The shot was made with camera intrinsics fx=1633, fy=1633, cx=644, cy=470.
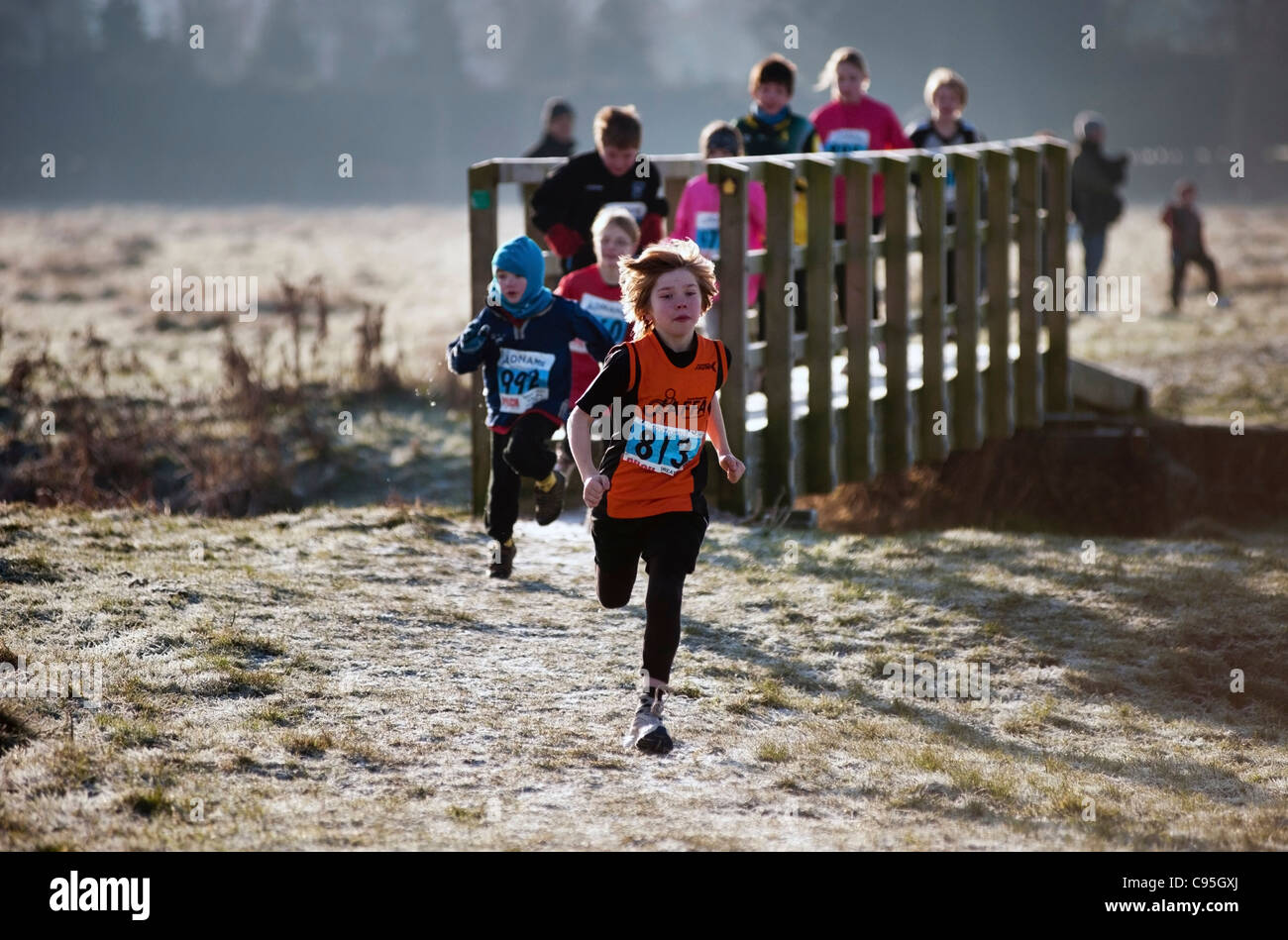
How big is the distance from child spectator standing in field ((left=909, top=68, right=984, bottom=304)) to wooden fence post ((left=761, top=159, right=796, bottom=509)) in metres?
1.97

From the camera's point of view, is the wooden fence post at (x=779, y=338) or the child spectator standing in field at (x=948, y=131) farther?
the child spectator standing in field at (x=948, y=131)

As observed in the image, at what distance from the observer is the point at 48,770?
500 cm

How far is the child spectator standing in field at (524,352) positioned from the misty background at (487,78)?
5281 cm

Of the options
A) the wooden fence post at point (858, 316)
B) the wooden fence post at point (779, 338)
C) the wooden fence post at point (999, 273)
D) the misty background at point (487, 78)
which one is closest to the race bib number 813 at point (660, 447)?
the wooden fence post at point (779, 338)

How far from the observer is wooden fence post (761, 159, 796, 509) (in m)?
9.08

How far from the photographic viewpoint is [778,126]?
396 inches

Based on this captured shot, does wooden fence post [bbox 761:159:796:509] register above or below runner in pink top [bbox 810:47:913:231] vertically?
below

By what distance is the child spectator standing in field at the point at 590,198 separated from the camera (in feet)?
28.7

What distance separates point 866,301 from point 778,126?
1226 mm

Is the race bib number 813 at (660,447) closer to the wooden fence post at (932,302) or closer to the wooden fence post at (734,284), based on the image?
the wooden fence post at (734,284)

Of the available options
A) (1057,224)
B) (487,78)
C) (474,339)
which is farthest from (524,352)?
(487,78)

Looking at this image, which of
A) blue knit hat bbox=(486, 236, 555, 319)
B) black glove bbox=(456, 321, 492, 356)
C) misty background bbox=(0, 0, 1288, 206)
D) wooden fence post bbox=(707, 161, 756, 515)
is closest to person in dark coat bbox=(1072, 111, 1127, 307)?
wooden fence post bbox=(707, 161, 756, 515)

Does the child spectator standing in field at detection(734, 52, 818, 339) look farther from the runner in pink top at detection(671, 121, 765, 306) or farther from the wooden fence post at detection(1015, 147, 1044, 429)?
the wooden fence post at detection(1015, 147, 1044, 429)

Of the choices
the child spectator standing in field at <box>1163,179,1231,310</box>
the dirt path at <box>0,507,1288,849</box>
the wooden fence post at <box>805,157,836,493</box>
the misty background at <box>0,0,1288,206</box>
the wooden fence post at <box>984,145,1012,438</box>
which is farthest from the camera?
the misty background at <box>0,0,1288,206</box>
